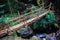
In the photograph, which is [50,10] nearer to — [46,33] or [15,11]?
[46,33]

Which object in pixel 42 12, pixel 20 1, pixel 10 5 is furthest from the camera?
pixel 20 1

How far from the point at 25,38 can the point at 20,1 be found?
1788 mm

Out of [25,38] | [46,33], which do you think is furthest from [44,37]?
[25,38]

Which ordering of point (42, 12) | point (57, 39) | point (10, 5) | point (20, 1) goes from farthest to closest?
1. point (20, 1)
2. point (10, 5)
3. point (42, 12)
4. point (57, 39)

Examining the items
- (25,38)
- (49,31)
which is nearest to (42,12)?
(49,31)

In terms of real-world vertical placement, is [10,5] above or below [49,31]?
above

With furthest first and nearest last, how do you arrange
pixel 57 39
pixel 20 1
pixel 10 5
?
pixel 20 1, pixel 10 5, pixel 57 39

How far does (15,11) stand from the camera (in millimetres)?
5746

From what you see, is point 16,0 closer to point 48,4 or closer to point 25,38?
point 48,4

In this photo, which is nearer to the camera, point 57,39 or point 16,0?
point 57,39

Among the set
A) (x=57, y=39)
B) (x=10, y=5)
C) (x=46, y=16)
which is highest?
(x=10, y=5)

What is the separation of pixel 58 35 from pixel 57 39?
148 millimetres

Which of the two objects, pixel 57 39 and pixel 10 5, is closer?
pixel 57 39

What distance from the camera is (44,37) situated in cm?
500
